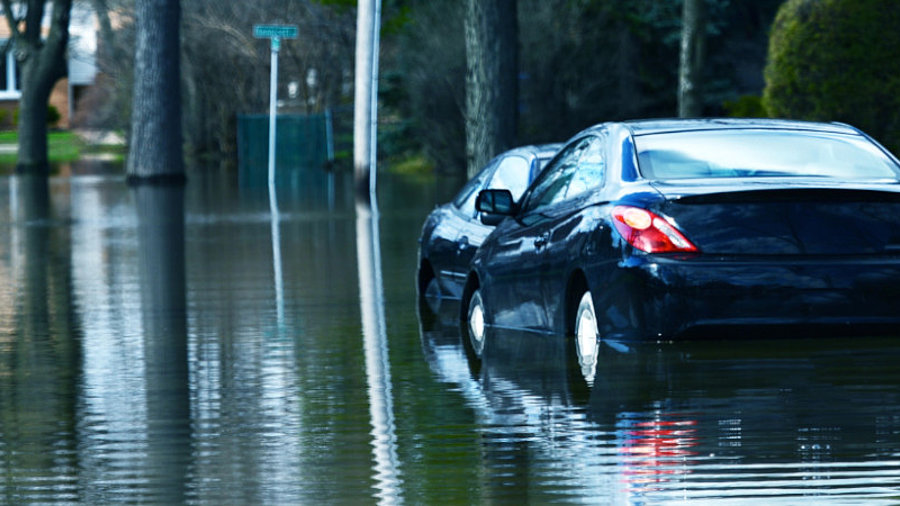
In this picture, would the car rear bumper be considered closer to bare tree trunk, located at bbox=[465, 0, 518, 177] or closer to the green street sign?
bare tree trunk, located at bbox=[465, 0, 518, 177]

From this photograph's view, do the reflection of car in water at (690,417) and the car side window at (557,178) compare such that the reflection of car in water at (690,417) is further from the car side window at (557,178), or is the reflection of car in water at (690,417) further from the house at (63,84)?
the house at (63,84)

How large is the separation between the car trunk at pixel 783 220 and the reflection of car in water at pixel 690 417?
627 millimetres

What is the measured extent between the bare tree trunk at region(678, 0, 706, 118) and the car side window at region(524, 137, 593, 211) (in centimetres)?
1699

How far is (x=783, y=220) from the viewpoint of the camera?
9.09 m

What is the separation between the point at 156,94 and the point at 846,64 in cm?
1613

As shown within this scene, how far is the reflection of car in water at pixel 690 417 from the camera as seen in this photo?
671 cm

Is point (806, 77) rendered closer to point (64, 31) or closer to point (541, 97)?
point (541, 97)

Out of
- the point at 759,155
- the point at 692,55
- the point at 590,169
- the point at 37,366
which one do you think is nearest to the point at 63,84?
the point at 692,55

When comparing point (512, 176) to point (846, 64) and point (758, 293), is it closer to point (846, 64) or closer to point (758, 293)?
point (758, 293)

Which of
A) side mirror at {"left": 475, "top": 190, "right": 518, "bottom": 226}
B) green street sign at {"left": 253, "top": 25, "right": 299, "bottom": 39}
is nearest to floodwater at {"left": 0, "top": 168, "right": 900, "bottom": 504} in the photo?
side mirror at {"left": 475, "top": 190, "right": 518, "bottom": 226}

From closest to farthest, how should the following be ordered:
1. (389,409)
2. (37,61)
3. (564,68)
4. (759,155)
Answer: (389,409)
(759,155)
(564,68)
(37,61)

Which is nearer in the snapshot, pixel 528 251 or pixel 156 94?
pixel 528 251

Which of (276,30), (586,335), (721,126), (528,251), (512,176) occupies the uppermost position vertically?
(276,30)

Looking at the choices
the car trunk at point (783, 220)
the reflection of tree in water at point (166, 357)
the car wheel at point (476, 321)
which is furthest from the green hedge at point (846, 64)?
the car trunk at point (783, 220)
